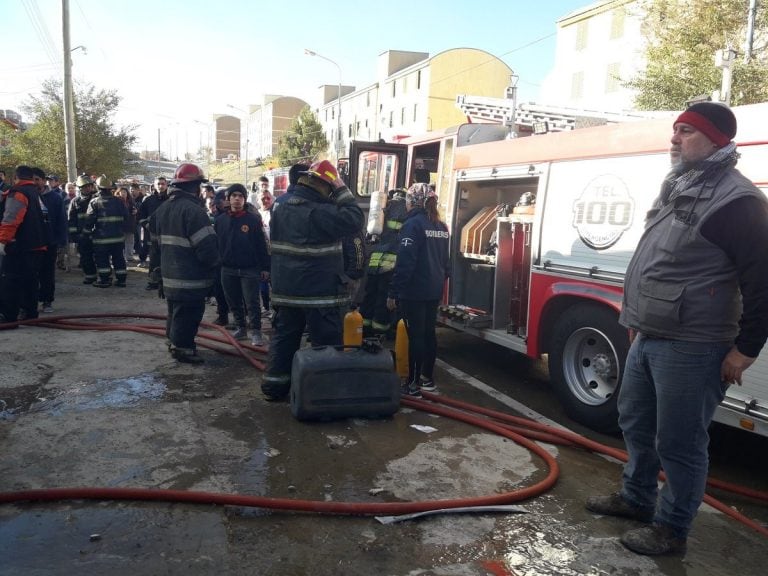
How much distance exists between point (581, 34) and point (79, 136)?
27.7m

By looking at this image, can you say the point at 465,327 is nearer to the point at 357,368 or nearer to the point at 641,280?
the point at 357,368

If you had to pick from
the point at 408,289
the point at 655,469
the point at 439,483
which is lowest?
the point at 439,483

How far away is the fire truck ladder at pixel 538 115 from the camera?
6.26 meters

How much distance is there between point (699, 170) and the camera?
2.72 m

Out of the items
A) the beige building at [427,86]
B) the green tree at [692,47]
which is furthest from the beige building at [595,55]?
the green tree at [692,47]

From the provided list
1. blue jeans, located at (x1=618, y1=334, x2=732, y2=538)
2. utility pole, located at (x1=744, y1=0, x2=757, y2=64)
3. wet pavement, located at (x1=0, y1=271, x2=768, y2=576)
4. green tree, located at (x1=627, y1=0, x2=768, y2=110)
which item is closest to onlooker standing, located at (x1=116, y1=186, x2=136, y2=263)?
wet pavement, located at (x1=0, y1=271, x2=768, y2=576)

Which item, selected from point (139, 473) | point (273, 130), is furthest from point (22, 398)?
point (273, 130)

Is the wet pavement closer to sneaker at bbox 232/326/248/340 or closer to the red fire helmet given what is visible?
sneaker at bbox 232/326/248/340

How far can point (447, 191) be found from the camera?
21.3ft

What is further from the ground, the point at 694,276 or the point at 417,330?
the point at 694,276

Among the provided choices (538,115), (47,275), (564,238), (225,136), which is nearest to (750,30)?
(538,115)

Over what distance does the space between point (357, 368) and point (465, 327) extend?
2.05 m

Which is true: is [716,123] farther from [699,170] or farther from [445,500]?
[445,500]

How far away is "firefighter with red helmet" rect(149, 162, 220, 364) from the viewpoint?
17.9 feet
